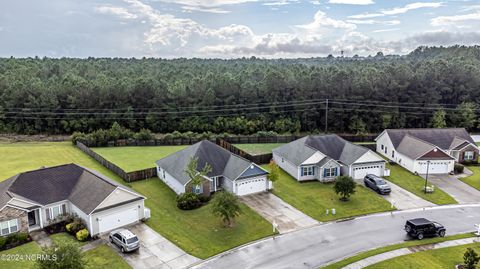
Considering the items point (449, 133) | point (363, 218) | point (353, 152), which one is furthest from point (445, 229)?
point (449, 133)

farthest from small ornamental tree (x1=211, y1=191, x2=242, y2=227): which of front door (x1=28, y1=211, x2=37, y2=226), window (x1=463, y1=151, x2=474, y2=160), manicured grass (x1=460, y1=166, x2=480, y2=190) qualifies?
window (x1=463, y1=151, x2=474, y2=160)

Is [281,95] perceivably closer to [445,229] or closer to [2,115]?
[445,229]

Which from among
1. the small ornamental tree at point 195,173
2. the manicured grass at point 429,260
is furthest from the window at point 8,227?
the manicured grass at point 429,260

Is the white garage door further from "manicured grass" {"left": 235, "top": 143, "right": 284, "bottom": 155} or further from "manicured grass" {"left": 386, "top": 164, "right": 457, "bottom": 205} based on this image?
"manicured grass" {"left": 235, "top": 143, "right": 284, "bottom": 155}

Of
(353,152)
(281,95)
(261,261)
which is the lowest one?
(261,261)

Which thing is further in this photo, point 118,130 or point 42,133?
point 42,133

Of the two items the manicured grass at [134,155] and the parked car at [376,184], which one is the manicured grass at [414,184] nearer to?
the parked car at [376,184]

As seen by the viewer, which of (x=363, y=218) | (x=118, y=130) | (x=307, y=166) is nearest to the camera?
(x=363, y=218)
